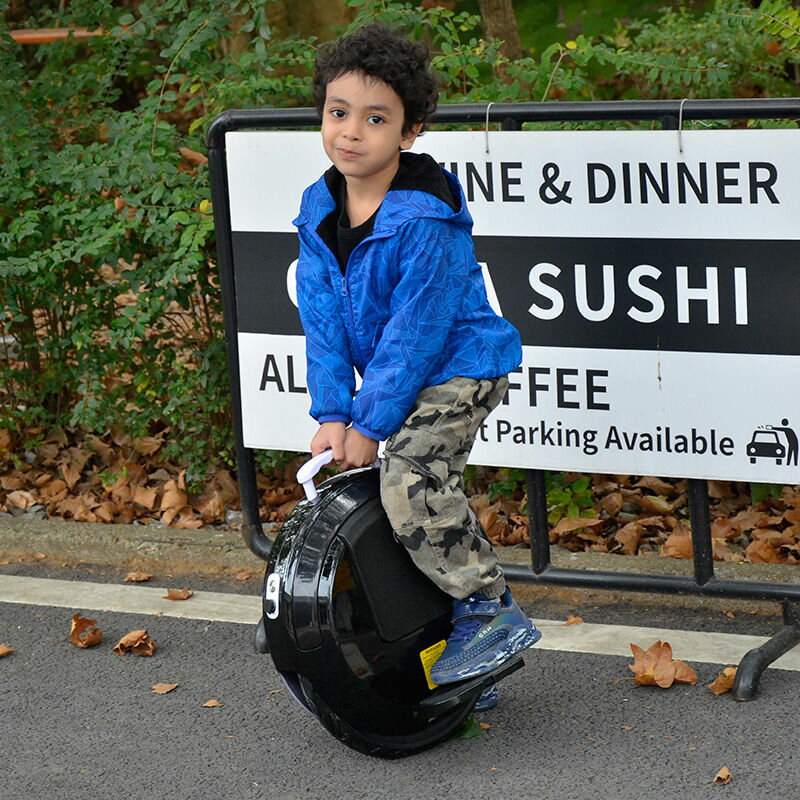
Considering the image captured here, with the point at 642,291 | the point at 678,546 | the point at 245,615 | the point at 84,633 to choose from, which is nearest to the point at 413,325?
the point at 642,291

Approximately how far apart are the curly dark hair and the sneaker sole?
4.17ft

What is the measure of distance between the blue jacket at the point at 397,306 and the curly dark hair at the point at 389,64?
0.16 meters

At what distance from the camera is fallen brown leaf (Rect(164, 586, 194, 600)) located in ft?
14.8

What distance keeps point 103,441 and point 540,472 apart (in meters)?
2.50

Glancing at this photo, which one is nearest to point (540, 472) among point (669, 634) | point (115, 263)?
point (669, 634)

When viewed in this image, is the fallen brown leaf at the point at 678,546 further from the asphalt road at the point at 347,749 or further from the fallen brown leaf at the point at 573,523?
the asphalt road at the point at 347,749

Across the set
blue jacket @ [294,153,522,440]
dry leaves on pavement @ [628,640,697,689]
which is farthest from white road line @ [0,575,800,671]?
A: blue jacket @ [294,153,522,440]

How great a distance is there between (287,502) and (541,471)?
1.47 metres

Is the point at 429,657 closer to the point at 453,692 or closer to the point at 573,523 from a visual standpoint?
the point at 453,692

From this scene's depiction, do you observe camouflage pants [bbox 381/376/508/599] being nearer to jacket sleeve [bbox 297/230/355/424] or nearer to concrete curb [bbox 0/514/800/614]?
jacket sleeve [bbox 297/230/355/424]

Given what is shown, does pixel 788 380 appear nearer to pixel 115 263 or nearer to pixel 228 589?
pixel 228 589

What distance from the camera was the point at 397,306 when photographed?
320 cm

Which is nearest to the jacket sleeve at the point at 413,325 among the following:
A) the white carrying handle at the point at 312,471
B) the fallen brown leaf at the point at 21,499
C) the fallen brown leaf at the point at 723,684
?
the white carrying handle at the point at 312,471

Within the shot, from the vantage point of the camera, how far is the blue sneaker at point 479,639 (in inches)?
131
